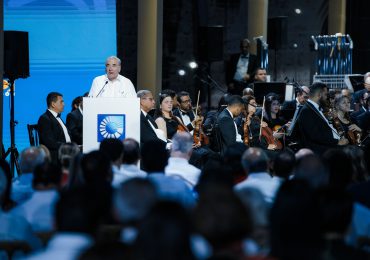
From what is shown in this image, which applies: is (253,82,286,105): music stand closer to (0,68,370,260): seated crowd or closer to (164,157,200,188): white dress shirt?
(0,68,370,260): seated crowd

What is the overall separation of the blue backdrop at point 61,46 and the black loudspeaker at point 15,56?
7.34ft

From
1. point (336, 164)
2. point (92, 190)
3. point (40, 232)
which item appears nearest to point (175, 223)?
point (92, 190)

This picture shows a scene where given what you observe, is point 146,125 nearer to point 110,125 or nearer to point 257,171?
point 110,125

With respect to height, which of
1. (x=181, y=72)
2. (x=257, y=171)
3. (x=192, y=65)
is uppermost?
(x=192, y=65)

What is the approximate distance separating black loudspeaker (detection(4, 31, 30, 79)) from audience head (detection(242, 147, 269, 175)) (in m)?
5.24

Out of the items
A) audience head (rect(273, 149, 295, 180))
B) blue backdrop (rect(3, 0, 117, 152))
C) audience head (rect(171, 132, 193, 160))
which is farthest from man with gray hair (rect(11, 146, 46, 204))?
blue backdrop (rect(3, 0, 117, 152))

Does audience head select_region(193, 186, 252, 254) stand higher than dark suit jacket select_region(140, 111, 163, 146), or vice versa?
audience head select_region(193, 186, 252, 254)

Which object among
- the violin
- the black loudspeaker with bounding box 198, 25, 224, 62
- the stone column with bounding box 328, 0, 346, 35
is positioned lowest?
the violin

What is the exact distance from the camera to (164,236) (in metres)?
2.80

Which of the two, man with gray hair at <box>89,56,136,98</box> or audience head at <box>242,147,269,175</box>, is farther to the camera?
man with gray hair at <box>89,56,136,98</box>

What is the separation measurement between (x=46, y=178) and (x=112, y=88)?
15.1ft

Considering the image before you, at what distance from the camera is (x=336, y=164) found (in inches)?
209

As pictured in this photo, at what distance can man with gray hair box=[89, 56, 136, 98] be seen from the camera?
9453 millimetres

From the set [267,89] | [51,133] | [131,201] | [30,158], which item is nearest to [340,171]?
[30,158]
